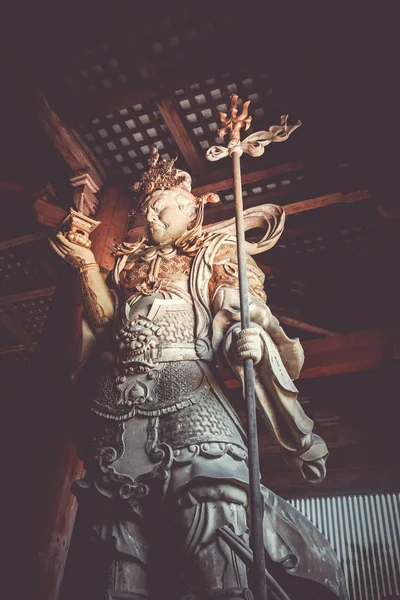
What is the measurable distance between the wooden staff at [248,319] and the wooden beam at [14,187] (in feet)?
8.39

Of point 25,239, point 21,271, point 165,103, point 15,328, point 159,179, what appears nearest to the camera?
point 159,179

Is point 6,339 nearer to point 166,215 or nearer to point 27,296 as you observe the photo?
point 27,296

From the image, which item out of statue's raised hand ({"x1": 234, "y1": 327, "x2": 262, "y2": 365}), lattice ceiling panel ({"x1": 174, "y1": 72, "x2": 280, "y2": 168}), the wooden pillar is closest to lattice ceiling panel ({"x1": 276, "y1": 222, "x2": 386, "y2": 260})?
lattice ceiling panel ({"x1": 174, "y1": 72, "x2": 280, "y2": 168})

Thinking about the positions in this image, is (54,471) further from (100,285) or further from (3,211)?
(3,211)

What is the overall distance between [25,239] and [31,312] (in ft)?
5.14

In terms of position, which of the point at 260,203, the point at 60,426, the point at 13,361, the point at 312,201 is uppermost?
the point at 13,361

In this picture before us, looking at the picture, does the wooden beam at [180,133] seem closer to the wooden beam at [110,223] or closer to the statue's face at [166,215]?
the wooden beam at [110,223]

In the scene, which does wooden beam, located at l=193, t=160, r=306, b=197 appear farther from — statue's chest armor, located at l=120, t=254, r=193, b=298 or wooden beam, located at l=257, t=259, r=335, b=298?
statue's chest armor, located at l=120, t=254, r=193, b=298

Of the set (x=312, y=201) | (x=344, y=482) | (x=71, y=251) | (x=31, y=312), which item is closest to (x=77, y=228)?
(x=71, y=251)

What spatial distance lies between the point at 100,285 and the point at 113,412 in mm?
904

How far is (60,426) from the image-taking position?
11.8ft

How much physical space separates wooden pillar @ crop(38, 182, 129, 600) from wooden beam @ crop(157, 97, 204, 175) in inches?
34.2

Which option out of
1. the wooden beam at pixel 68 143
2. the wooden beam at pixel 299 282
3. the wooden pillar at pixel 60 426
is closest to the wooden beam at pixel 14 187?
the wooden beam at pixel 68 143

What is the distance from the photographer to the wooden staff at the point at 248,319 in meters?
1.91
